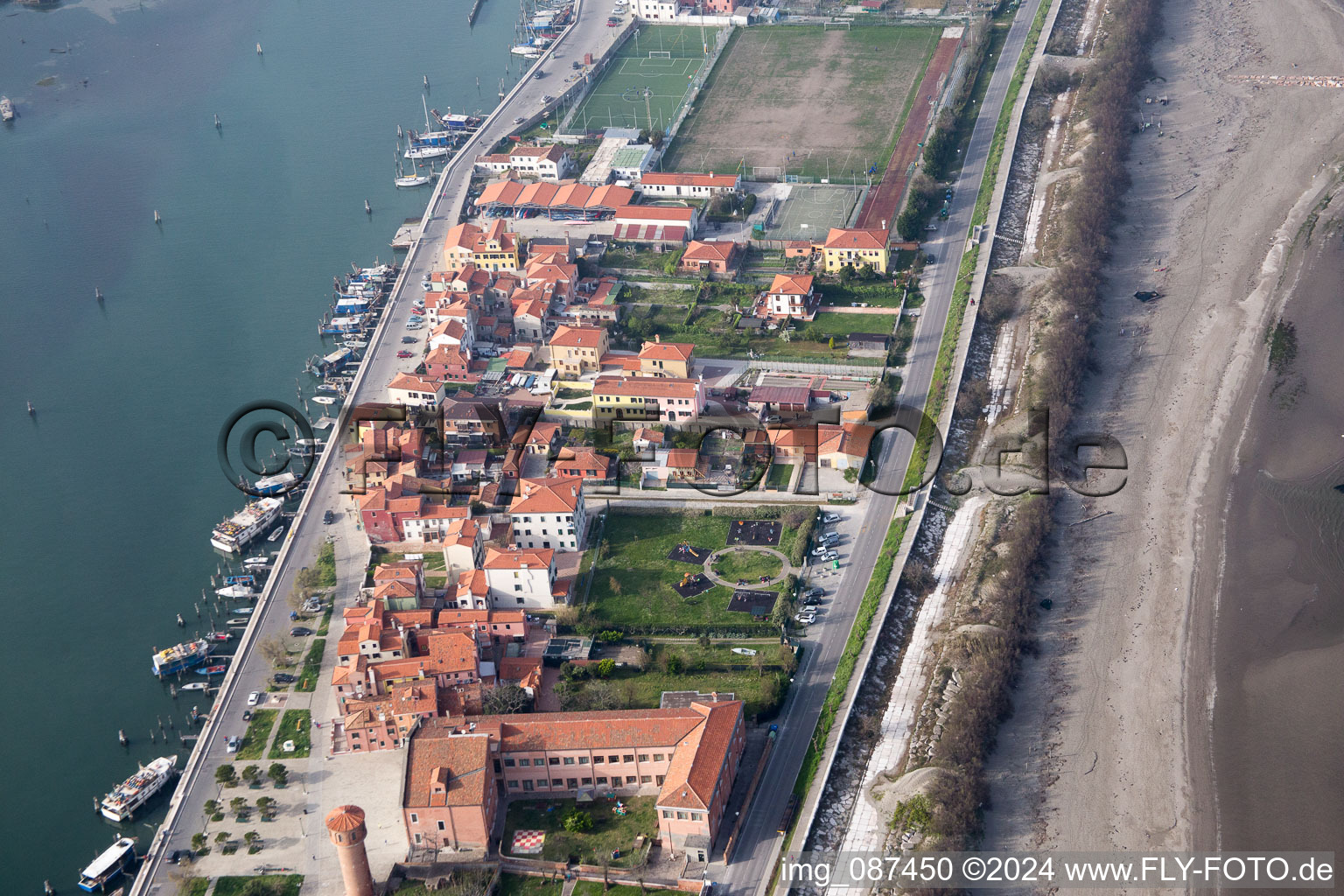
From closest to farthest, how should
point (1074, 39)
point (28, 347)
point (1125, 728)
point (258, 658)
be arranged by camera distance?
point (1125, 728) → point (258, 658) → point (28, 347) → point (1074, 39)

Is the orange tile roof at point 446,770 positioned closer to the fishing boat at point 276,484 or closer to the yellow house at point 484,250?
the fishing boat at point 276,484

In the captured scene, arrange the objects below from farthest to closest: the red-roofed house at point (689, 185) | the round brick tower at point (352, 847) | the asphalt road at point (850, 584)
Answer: the red-roofed house at point (689, 185)
the asphalt road at point (850, 584)
the round brick tower at point (352, 847)

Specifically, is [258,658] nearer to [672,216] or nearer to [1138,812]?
[1138,812]

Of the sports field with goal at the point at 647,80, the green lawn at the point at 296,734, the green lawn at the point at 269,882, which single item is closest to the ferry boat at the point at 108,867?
the green lawn at the point at 269,882

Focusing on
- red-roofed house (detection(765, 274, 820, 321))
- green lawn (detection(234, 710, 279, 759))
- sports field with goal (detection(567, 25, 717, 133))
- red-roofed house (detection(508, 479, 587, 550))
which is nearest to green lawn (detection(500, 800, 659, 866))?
green lawn (detection(234, 710, 279, 759))

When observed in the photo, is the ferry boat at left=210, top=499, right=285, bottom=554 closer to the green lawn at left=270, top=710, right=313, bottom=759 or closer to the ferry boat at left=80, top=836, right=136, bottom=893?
the green lawn at left=270, top=710, right=313, bottom=759

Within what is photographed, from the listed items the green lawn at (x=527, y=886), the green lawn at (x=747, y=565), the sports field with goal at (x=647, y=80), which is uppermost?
the sports field with goal at (x=647, y=80)

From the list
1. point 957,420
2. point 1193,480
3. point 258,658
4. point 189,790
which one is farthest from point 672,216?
point 189,790
